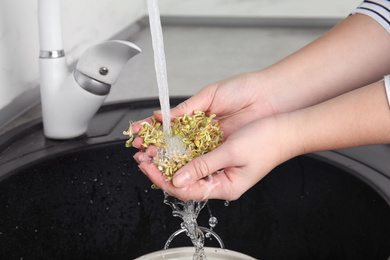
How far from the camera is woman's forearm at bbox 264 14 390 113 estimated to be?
75 centimetres

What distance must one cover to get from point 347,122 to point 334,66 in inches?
6.3

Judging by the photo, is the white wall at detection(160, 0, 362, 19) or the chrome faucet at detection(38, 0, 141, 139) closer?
the chrome faucet at detection(38, 0, 141, 139)

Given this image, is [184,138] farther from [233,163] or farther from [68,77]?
[68,77]

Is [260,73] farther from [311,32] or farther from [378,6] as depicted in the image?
[311,32]

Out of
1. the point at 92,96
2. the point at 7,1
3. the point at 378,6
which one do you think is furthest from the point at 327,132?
the point at 7,1

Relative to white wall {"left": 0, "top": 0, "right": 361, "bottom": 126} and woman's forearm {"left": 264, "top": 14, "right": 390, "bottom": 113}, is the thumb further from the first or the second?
white wall {"left": 0, "top": 0, "right": 361, "bottom": 126}

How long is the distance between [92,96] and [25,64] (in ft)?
0.89

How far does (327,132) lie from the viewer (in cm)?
65

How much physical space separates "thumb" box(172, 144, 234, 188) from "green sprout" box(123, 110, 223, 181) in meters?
0.03

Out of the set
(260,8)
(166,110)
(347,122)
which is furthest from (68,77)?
(260,8)

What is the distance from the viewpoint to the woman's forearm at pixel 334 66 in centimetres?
75

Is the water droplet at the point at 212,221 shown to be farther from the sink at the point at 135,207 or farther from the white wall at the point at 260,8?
the white wall at the point at 260,8

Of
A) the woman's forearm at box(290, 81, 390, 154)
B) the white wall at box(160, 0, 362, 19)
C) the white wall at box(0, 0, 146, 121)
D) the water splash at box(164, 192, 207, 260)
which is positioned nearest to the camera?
the woman's forearm at box(290, 81, 390, 154)

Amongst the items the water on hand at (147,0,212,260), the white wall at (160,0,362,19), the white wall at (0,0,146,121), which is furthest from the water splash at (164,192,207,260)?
the white wall at (160,0,362,19)
